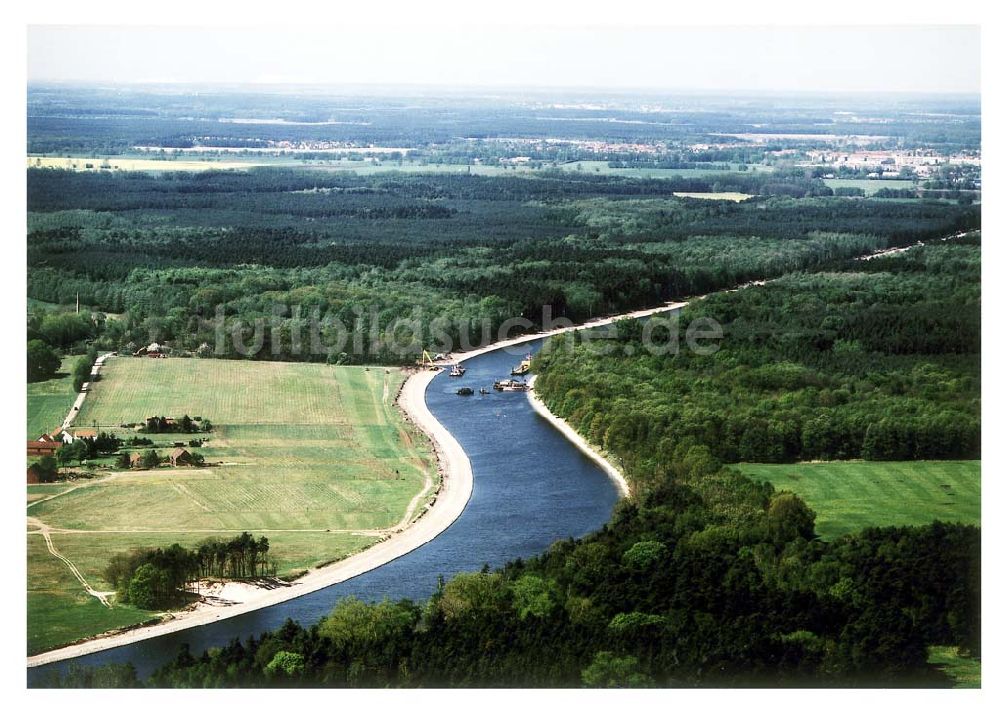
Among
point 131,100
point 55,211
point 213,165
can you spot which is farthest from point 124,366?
point 213,165

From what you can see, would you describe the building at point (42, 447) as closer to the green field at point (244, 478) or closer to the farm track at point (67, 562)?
the green field at point (244, 478)

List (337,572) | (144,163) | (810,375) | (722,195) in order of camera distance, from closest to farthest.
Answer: (337,572)
(810,375)
(144,163)
(722,195)

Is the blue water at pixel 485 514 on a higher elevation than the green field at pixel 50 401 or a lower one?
lower

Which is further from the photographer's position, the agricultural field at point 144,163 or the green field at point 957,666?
the agricultural field at point 144,163

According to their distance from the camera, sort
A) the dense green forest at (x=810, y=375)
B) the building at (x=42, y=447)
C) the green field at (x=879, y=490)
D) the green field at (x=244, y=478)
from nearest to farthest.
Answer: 1. the green field at (x=244, y=478)
2. the green field at (x=879, y=490)
3. the building at (x=42, y=447)
4. the dense green forest at (x=810, y=375)

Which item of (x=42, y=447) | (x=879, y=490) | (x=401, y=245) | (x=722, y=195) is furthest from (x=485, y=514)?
(x=722, y=195)

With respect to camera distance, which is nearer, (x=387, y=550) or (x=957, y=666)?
(x=957, y=666)

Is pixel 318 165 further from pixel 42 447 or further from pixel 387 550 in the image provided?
pixel 387 550

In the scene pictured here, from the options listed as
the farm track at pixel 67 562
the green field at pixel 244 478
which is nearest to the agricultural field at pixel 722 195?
the green field at pixel 244 478

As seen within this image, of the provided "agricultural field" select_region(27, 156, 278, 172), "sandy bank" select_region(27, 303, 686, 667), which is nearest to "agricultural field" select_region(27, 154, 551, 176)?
"agricultural field" select_region(27, 156, 278, 172)
